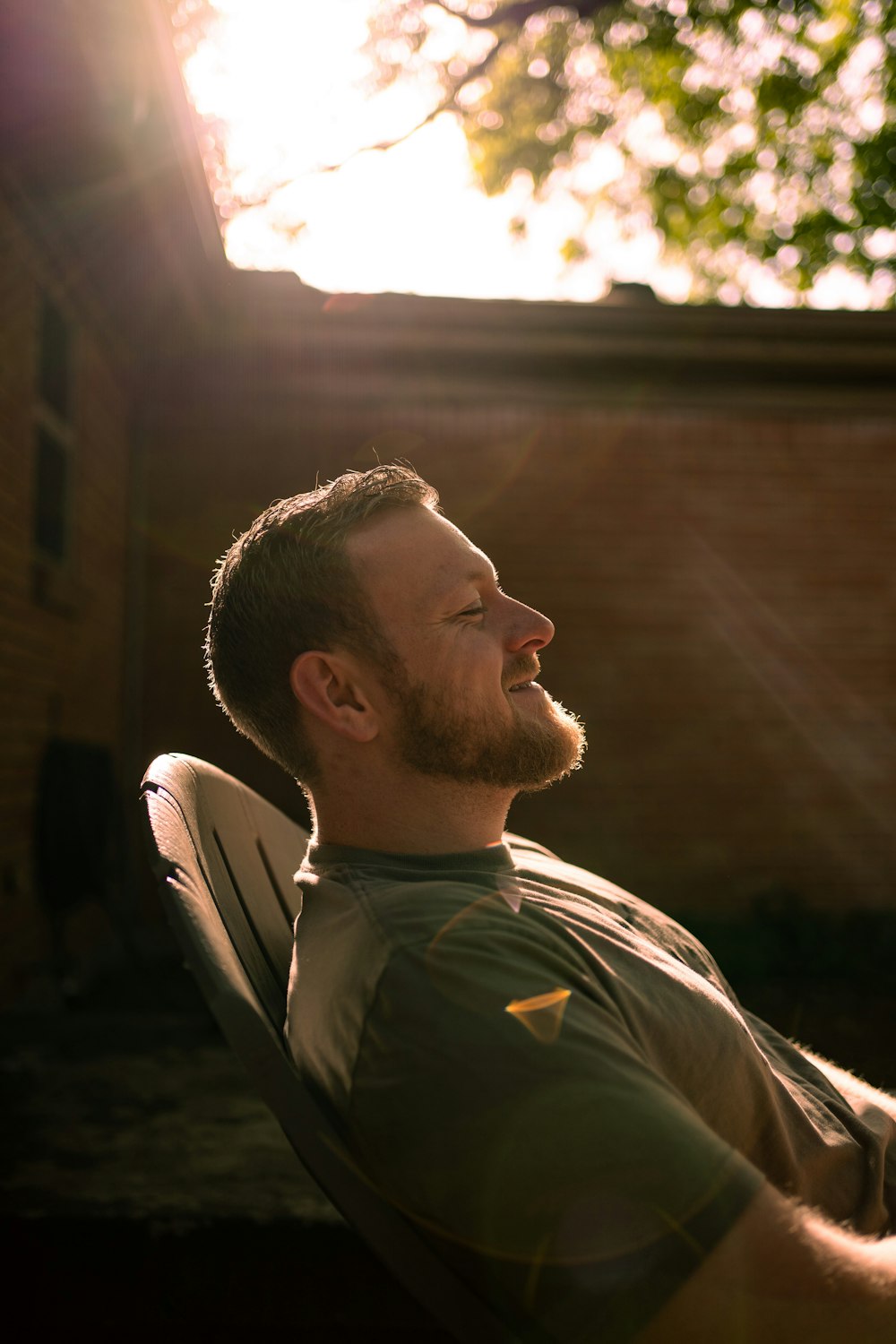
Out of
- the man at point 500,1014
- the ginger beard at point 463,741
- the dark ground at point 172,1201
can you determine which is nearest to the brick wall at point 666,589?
the dark ground at point 172,1201

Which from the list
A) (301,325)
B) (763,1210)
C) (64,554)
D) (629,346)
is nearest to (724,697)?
(629,346)

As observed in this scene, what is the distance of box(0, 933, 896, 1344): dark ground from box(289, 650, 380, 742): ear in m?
1.55

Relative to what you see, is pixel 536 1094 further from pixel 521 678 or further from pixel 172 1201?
pixel 172 1201

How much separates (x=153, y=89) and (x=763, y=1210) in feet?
15.4

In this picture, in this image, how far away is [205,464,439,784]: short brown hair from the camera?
5.03 ft

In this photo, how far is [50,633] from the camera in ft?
17.6

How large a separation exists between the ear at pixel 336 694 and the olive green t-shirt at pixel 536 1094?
32 cm

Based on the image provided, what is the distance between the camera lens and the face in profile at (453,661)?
151 cm

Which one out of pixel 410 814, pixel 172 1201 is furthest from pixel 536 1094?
pixel 172 1201

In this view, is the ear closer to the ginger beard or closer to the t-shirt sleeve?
the ginger beard

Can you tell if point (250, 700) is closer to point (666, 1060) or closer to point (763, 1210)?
point (666, 1060)

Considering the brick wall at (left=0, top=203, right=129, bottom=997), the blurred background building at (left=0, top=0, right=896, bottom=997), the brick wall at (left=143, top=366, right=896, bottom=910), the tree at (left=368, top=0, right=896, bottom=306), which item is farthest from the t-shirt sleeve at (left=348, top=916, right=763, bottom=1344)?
the tree at (left=368, top=0, right=896, bottom=306)

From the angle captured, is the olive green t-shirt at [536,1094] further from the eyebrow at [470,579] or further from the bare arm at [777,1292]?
the eyebrow at [470,579]

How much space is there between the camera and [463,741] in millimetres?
1521
